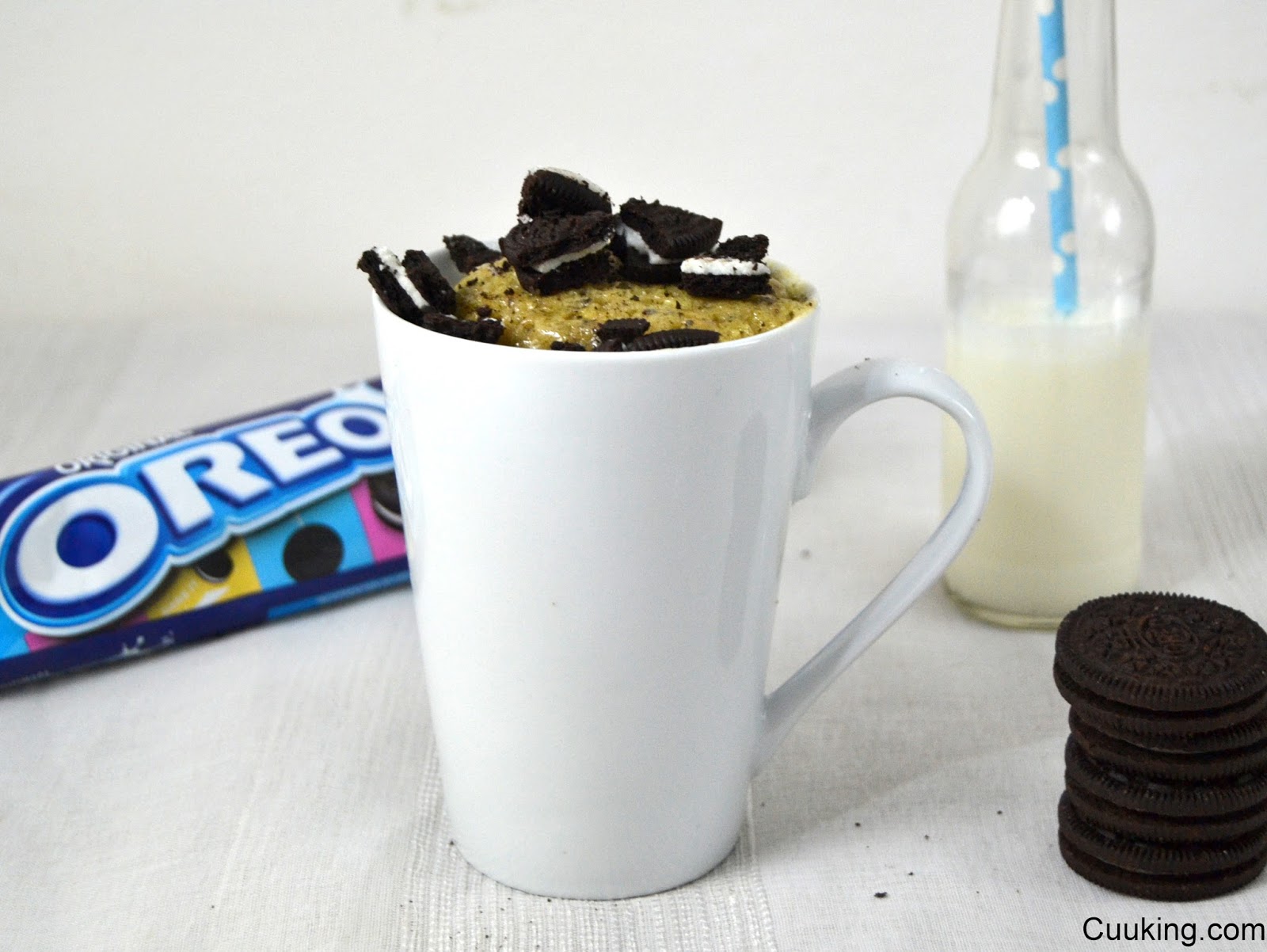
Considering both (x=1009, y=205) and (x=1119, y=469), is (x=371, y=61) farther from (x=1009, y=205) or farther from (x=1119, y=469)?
(x=1119, y=469)

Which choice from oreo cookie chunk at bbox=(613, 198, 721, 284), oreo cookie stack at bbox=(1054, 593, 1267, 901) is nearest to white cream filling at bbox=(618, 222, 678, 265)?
oreo cookie chunk at bbox=(613, 198, 721, 284)

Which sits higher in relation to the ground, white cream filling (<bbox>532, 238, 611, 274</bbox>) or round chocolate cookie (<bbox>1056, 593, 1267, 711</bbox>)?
white cream filling (<bbox>532, 238, 611, 274</bbox>)

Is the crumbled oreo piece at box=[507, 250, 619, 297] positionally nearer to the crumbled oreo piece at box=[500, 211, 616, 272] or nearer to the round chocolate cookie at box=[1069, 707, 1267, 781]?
the crumbled oreo piece at box=[500, 211, 616, 272]

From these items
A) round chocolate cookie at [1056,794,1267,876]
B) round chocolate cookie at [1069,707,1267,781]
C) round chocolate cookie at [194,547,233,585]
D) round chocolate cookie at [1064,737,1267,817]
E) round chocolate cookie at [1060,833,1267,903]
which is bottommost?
round chocolate cookie at [1060,833,1267,903]

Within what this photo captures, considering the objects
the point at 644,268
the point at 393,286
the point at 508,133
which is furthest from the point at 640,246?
the point at 508,133

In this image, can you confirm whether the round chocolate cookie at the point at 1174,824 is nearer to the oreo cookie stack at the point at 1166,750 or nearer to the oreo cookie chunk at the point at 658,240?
the oreo cookie stack at the point at 1166,750

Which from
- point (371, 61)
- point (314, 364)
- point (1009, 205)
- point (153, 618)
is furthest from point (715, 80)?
point (153, 618)

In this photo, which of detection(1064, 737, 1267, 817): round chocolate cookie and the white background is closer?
detection(1064, 737, 1267, 817): round chocolate cookie
